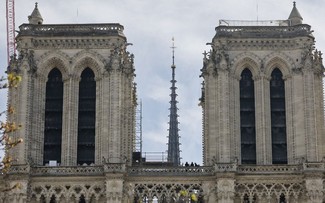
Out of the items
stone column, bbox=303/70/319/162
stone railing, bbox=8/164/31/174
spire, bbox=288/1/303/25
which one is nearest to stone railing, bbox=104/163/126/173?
stone railing, bbox=8/164/31/174

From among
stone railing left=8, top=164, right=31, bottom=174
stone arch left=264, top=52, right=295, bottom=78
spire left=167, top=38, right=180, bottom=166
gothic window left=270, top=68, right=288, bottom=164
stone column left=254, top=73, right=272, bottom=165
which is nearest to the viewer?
stone railing left=8, top=164, right=31, bottom=174

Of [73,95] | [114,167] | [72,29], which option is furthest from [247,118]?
[72,29]

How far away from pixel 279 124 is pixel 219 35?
6.81m

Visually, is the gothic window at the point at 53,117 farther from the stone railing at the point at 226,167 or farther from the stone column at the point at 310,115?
the stone column at the point at 310,115

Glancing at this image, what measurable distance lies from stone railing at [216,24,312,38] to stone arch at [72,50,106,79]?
25.4 ft

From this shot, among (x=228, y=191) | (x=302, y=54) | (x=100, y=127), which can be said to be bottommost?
(x=228, y=191)

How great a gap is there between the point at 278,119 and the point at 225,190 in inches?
242

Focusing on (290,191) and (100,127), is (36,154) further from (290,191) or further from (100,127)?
(290,191)

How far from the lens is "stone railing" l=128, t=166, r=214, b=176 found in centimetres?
4925

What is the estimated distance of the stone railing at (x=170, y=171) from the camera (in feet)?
162

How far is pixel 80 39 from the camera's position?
51531 millimetres

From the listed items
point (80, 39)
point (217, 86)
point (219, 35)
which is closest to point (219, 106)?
point (217, 86)

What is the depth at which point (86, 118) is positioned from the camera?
50844 mm

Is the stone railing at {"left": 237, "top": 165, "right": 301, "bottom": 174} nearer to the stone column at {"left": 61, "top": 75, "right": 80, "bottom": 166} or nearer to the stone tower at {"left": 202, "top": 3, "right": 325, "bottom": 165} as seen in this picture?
the stone tower at {"left": 202, "top": 3, "right": 325, "bottom": 165}
